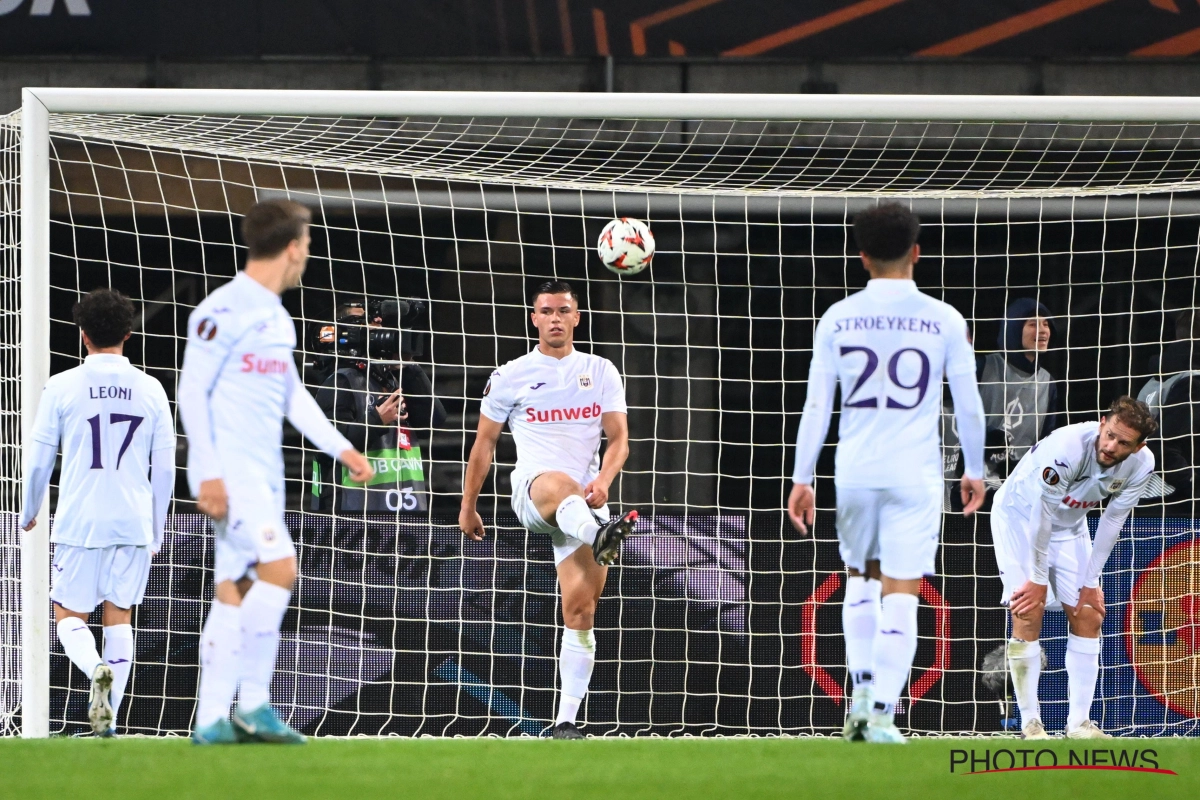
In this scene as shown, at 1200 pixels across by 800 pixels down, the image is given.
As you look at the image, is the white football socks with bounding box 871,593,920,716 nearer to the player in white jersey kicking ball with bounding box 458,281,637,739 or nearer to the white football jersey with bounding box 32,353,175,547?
the player in white jersey kicking ball with bounding box 458,281,637,739

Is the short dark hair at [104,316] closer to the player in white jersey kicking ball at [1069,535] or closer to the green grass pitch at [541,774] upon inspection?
the green grass pitch at [541,774]

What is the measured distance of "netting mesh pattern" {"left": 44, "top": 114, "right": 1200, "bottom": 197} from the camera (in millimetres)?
8109

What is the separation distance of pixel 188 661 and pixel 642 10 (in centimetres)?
547

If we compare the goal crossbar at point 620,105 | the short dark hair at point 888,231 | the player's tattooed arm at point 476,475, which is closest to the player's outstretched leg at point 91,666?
the player's tattooed arm at point 476,475

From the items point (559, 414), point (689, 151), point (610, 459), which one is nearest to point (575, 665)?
point (610, 459)

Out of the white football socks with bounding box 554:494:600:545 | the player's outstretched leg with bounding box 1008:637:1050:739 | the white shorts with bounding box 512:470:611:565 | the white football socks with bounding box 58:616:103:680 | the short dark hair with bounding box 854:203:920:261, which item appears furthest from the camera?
the player's outstretched leg with bounding box 1008:637:1050:739

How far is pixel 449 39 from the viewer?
10.9 metres

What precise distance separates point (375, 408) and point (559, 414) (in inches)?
58.6

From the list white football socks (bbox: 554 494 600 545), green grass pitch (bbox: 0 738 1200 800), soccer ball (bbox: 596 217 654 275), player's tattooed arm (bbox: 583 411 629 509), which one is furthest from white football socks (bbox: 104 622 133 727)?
soccer ball (bbox: 596 217 654 275)

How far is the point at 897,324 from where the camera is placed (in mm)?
5051

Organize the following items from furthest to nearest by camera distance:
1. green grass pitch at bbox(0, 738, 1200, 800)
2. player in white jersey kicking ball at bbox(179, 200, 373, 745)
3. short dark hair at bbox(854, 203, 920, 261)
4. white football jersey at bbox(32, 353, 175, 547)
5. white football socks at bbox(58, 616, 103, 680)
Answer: white football socks at bbox(58, 616, 103, 680) → white football jersey at bbox(32, 353, 175, 547) → short dark hair at bbox(854, 203, 920, 261) → player in white jersey kicking ball at bbox(179, 200, 373, 745) → green grass pitch at bbox(0, 738, 1200, 800)

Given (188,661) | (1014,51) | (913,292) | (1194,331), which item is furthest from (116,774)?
(1014,51)

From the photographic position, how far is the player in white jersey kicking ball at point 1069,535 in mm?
7578

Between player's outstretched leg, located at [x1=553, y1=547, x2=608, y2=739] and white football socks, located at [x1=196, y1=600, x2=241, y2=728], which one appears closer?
white football socks, located at [x1=196, y1=600, x2=241, y2=728]
